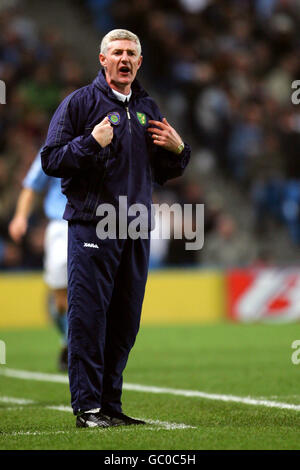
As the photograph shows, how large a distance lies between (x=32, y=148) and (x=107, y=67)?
33.0ft

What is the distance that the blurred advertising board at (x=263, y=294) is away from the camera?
15.2 meters

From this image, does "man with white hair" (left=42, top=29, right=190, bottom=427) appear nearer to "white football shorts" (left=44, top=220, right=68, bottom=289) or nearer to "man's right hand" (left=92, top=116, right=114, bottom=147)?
"man's right hand" (left=92, top=116, right=114, bottom=147)

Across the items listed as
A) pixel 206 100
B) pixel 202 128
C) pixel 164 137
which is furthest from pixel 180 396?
pixel 206 100

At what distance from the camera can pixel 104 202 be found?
536 cm

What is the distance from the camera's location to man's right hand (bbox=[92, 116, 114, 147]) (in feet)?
17.1

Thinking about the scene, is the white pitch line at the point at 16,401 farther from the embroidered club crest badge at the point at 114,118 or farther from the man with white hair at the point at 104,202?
the embroidered club crest badge at the point at 114,118

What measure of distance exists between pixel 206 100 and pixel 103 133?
12715 mm

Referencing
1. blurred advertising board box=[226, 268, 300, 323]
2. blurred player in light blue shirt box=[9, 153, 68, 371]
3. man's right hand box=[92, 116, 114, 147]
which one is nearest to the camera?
man's right hand box=[92, 116, 114, 147]

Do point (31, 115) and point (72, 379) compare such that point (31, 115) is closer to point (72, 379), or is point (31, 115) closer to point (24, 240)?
point (24, 240)

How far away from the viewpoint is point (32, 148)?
15.4 m

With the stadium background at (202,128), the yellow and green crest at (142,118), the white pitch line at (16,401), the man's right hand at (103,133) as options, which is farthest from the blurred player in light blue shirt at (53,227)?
the stadium background at (202,128)

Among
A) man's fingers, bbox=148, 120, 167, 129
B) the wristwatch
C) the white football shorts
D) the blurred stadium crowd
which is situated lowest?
the white football shorts

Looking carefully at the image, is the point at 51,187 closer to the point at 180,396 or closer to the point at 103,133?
the point at 180,396

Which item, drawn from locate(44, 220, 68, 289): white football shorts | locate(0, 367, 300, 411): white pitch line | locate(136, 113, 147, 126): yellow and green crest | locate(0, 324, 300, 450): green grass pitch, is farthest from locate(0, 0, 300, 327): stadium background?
locate(136, 113, 147, 126): yellow and green crest
